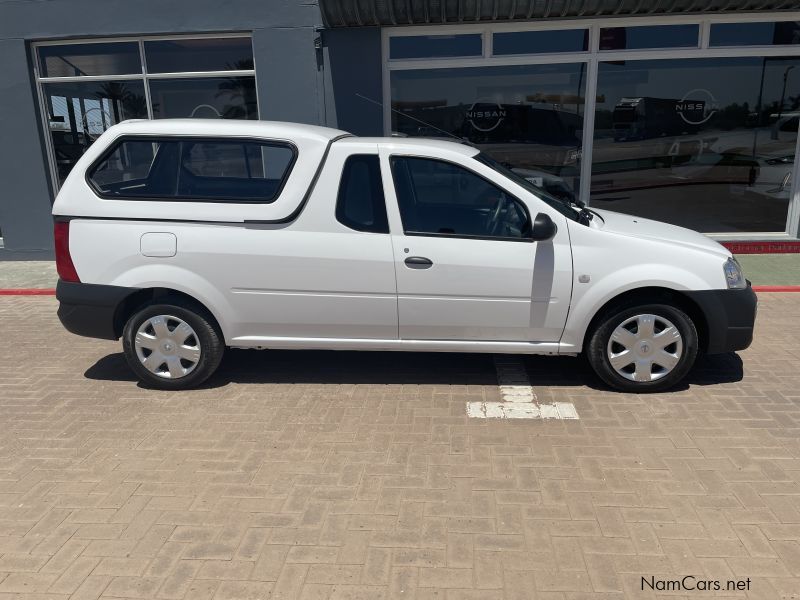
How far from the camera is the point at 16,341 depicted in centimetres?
622

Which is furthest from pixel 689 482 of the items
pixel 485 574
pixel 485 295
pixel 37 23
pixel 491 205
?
pixel 37 23

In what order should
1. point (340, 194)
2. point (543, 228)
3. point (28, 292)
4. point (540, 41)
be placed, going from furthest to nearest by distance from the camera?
point (540, 41)
point (28, 292)
point (340, 194)
point (543, 228)

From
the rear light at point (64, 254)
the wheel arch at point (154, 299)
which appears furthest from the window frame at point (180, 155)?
the wheel arch at point (154, 299)

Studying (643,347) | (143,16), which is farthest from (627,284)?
(143,16)

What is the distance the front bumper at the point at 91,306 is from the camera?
4.72 m

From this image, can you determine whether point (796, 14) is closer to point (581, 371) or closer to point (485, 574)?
point (581, 371)

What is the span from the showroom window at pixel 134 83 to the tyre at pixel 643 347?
21.2 feet

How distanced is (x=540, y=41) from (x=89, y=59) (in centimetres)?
645

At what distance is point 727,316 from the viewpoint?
4.50 metres

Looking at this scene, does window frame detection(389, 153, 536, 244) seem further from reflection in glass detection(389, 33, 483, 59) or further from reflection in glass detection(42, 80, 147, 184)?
reflection in glass detection(42, 80, 147, 184)

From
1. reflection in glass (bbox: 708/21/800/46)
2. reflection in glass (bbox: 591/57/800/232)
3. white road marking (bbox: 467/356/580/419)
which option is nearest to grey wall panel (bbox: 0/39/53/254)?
white road marking (bbox: 467/356/580/419)

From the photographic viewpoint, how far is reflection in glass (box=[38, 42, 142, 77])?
9.08 meters

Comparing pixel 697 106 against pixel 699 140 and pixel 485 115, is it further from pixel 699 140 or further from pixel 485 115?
pixel 485 115

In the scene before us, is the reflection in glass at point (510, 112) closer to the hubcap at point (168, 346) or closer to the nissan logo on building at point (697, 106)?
the nissan logo on building at point (697, 106)
